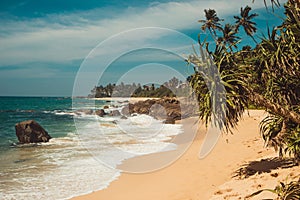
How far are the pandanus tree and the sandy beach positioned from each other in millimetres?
1263

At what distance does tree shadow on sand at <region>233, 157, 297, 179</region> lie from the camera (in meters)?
7.86

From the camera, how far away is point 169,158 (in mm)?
13109

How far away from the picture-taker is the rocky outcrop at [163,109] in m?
37.8

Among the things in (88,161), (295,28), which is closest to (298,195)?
(295,28)

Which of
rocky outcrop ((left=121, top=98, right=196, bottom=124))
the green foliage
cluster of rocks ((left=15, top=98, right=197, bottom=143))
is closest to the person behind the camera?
the green foliage

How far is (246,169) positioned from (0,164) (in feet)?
36.3

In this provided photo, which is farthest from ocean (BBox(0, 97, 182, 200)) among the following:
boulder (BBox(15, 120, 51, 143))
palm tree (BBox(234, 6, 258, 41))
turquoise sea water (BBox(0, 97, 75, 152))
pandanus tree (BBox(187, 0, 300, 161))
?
palm tree (BBox(234, 6, 258, 41))

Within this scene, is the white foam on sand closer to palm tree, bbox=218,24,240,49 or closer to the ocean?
the ocean

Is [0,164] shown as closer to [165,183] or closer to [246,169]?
[165,183]

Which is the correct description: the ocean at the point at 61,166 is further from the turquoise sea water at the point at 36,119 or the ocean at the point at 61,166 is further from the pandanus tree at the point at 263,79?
the pandanus tree at the point at 263,79

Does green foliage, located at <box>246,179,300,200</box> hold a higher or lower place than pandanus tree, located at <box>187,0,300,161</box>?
lower

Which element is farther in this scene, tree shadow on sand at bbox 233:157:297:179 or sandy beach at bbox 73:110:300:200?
tree shadow on sand at bbox 233:157:297:179

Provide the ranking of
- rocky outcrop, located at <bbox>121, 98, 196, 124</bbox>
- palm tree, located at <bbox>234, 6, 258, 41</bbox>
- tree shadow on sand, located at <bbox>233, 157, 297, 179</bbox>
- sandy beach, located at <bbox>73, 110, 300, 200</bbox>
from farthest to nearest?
palm tree, located at <bbox>234, 6, 258, 41</bbox> → rocky outcrop, located at <bbox>121, 98, 196, 124</bbox> → tree shadow on sand, located at <bbox>233, 157, 297, 179</bbox> → sandy beach, located at <bbox>73, 110, 300, 200</bbox>

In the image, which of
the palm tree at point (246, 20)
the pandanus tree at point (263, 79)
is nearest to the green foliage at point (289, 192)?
the pandanus tree at point (263, 79)
